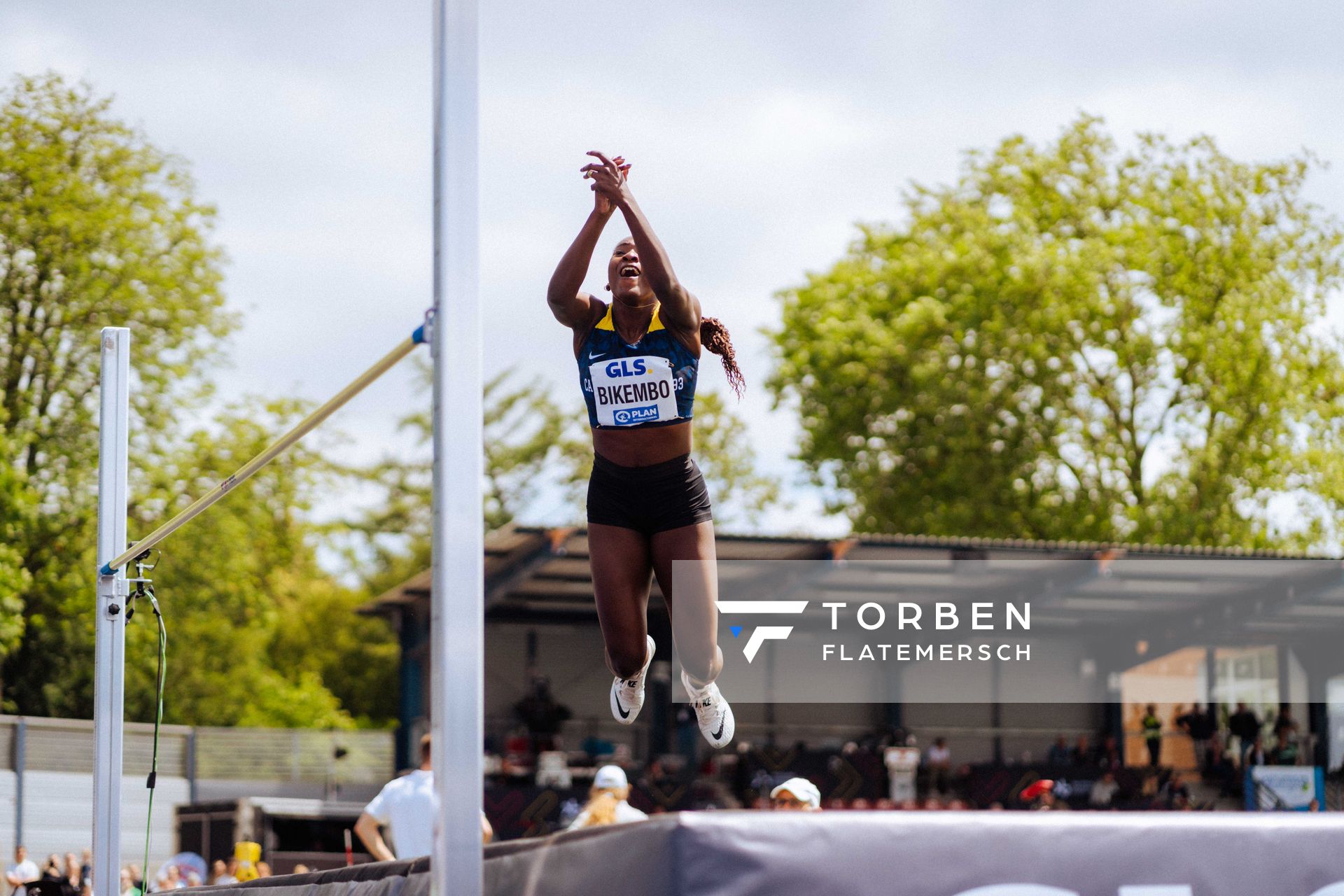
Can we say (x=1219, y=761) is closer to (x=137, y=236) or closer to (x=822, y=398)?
(x=822, y=398)

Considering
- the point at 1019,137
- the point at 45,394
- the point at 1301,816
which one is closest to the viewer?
the point at 1301,816

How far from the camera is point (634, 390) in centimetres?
512

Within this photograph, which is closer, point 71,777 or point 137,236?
point 71,777

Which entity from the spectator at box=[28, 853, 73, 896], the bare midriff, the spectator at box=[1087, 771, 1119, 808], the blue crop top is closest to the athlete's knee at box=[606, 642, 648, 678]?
the bare midriff

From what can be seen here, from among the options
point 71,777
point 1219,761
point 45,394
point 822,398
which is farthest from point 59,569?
point 1219,761

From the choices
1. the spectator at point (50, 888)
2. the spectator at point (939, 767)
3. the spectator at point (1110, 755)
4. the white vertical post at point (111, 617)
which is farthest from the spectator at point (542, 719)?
the white vertical post at point (111, 617)

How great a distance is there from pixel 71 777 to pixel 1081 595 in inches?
642

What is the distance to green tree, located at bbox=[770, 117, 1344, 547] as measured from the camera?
29.2 metres

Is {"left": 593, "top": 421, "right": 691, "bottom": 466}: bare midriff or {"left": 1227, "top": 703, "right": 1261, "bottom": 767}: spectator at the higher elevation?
{"left": 593, "top": 421, "right": 691, "bottom": 466}: bare midriff

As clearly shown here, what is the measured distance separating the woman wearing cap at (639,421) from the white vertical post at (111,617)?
96.8 inches

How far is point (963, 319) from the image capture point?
30.6m

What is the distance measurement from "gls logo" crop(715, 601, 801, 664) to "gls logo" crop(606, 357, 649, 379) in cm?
1758

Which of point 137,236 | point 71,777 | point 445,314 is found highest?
point 137,236

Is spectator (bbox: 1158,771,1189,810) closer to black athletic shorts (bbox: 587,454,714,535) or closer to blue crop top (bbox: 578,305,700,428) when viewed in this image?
black athletic shorts (bbox: 587,454,714,535)
